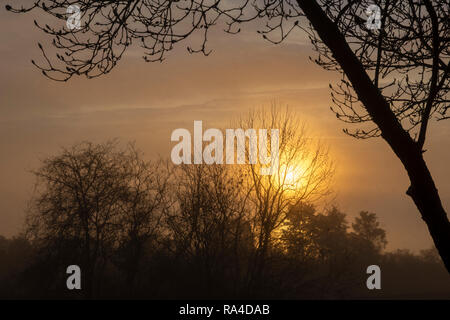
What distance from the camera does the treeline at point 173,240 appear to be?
23.3 metres

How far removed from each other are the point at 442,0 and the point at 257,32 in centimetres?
261

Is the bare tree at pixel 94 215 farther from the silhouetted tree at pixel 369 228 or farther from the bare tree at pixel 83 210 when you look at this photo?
the silhouetted tree at pixel 369 228

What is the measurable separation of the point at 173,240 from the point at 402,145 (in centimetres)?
2024

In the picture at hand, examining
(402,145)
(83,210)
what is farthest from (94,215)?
(402,145)

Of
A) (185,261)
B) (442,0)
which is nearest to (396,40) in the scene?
(442,0)

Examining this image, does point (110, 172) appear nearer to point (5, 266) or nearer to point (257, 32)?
point (5, 266)

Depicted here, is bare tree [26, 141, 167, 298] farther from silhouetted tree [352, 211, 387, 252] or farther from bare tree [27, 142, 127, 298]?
silhouetted tree [352, 211, 387, 252]

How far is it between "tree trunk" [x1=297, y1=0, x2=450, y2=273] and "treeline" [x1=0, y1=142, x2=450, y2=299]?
53.5ft

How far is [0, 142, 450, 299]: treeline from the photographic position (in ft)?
76.6

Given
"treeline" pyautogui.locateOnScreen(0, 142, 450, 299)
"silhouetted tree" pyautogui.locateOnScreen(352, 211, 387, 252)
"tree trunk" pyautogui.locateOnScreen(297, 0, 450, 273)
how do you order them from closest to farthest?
"tree trunk" pyautogui.locateOnScreen(297, 0, 450, 273) → "treeline" pyautogui.locateOnScreen(0, 142, 450, 299) → "silhouetted tree" pyautogui.locateOnScreen(352, 211, 387, 252)

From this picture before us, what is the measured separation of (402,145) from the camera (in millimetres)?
5926

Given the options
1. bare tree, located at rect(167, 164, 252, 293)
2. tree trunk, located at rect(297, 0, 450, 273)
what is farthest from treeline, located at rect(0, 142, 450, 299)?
tree trunk, located at rect(297, 0, 450, 273)

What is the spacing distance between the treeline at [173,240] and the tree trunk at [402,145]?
1630 cm

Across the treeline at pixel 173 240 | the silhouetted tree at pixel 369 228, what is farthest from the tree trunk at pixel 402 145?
the silhouetted tree at pixel 369 228
